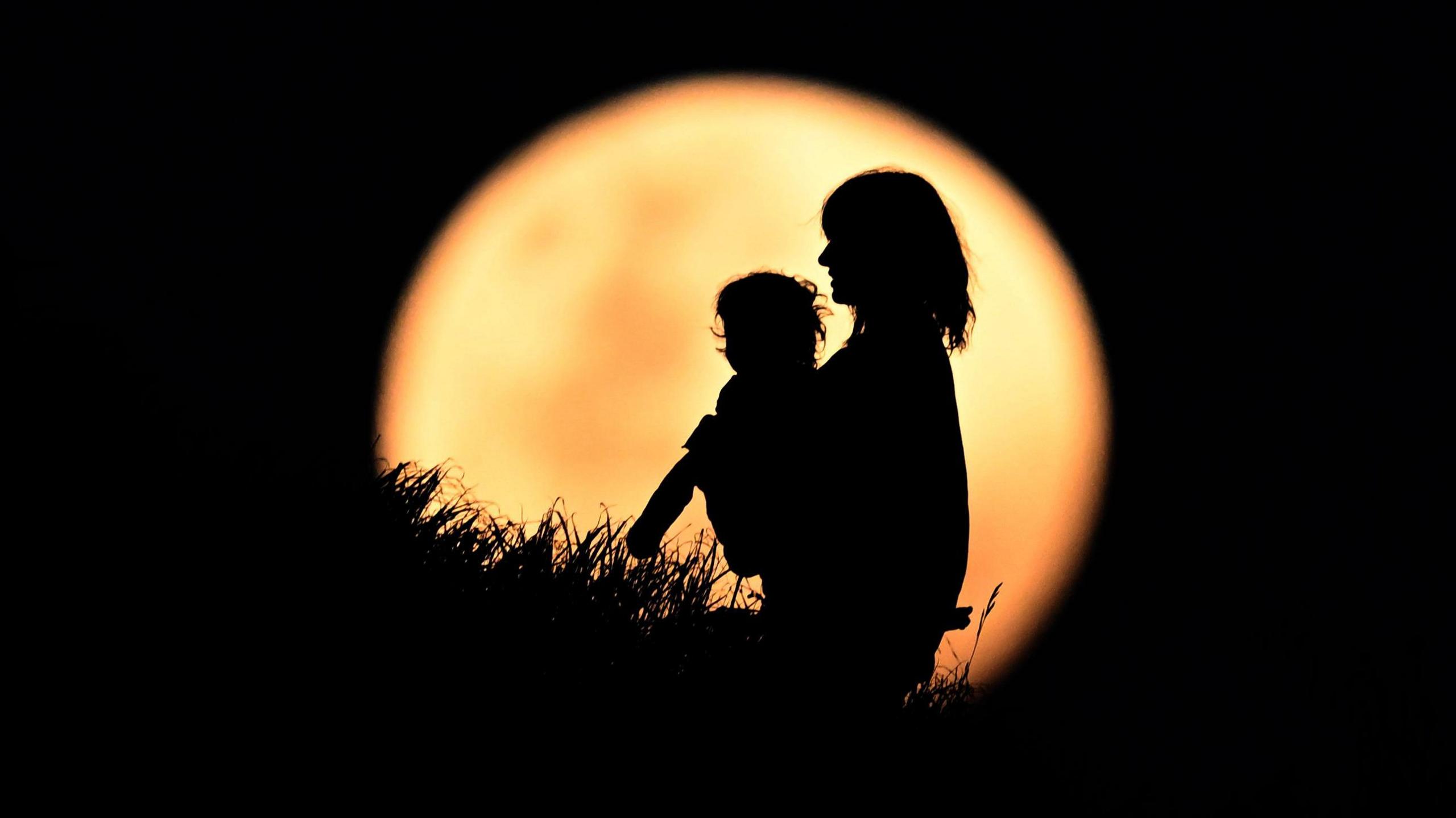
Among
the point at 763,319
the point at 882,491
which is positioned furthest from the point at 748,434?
the point at 763,319

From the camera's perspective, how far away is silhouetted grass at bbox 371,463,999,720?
2791mm

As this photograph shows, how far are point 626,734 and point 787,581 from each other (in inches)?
27.8

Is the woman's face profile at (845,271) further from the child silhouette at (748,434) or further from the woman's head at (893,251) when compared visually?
the child silhouette at (748,434)

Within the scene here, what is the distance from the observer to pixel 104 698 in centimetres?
234

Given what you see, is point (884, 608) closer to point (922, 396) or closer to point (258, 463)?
point (922, 396)

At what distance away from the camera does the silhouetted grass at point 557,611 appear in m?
2.79

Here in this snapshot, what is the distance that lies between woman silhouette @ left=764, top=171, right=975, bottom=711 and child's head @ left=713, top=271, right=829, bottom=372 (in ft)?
2.54

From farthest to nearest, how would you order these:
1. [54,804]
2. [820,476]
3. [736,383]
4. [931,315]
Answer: [736,383] < [931,315] < [820,476] < [54,804]

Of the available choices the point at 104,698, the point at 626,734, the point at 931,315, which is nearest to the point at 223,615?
the point at 104,698

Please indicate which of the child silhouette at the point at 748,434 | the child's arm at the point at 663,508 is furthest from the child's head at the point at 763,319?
the child's arm at the point at 663,508

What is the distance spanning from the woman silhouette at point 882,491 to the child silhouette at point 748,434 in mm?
108

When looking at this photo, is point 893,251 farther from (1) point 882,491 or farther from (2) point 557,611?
(2) point 557,611

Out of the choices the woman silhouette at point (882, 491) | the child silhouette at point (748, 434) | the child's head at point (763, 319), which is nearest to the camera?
the woman silhouette at point (882, 491)

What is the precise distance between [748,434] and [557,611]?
36.2 inches
